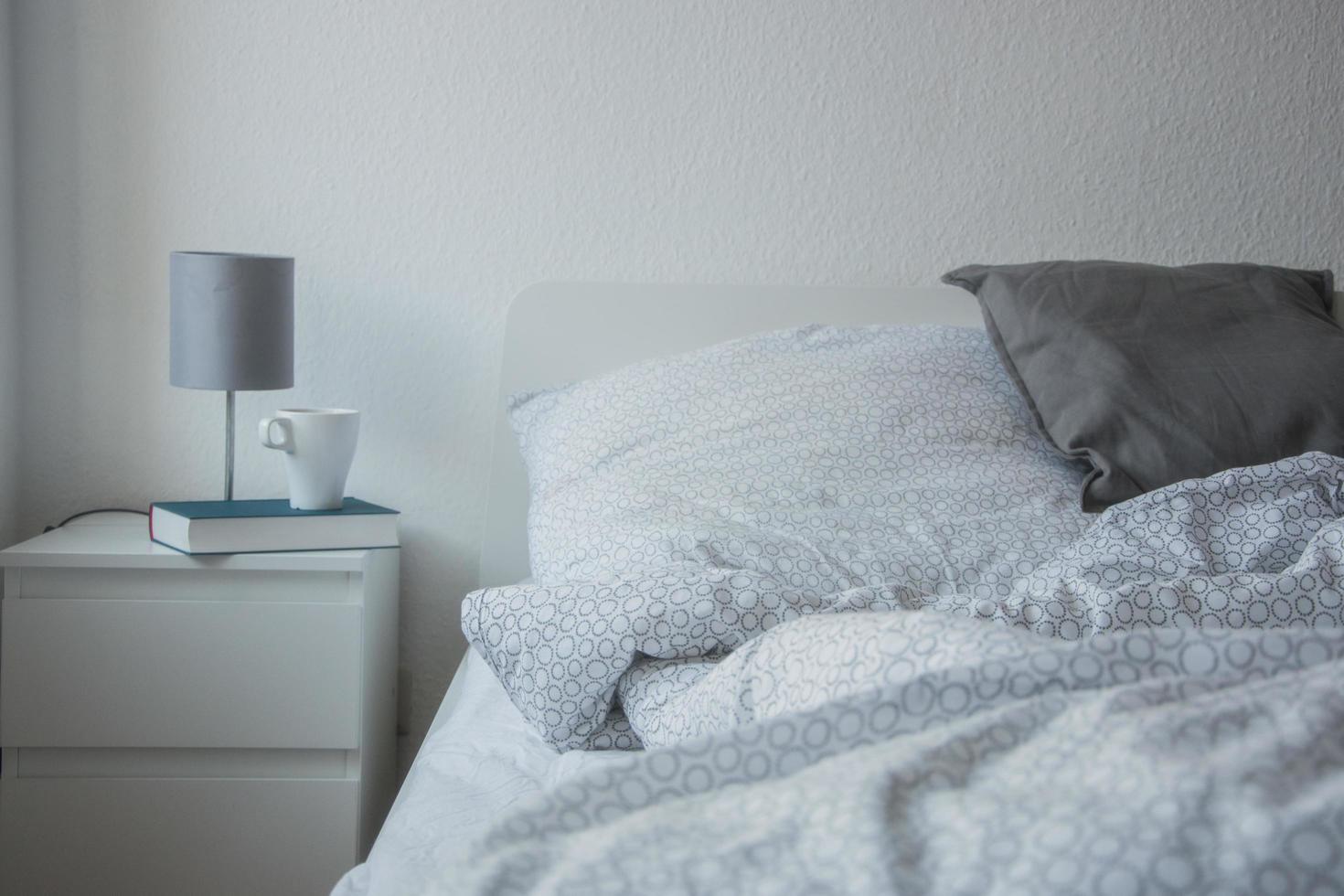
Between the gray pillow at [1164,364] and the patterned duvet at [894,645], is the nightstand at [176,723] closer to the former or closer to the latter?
the patterned duvet at [894,645]

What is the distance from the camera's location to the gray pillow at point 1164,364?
1354mm

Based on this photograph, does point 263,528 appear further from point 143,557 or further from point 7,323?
point 7,323

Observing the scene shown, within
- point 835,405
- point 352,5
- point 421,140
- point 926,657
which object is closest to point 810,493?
point 835,405

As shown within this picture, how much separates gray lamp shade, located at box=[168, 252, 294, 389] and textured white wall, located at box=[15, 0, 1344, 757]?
8.5 inches

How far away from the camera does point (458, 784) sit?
96 cm

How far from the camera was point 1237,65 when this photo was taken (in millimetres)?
1803

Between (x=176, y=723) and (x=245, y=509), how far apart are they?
0.27 metres

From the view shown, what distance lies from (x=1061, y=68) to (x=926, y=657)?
4.50 ft

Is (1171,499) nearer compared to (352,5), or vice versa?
(1171,499)

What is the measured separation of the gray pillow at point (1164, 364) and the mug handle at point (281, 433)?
89cm

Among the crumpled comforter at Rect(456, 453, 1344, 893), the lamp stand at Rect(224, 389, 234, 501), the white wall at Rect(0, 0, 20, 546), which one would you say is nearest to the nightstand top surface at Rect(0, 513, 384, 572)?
the lamp stand at Rect(224, 389, 234, 501)

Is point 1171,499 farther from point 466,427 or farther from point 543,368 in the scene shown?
point 466,427

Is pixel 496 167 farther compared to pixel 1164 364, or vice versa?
pixel 496 167

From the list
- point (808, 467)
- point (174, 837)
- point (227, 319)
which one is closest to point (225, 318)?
point (227, 319)
